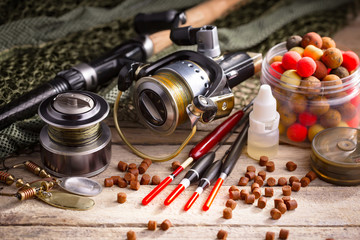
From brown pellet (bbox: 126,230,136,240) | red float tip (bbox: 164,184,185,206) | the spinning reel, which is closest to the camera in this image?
brown pellet (bbox: 126,230,136,240)

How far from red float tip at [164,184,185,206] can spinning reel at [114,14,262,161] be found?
0.40 ft

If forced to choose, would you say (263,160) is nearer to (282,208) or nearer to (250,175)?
(250,175)

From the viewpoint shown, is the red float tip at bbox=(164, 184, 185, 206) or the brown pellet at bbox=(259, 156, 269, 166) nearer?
the red float tip at bbox=(164, 184, 185, 206)

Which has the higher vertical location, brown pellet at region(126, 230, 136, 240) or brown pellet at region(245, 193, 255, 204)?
brown pellet at region(126, 230, 136, 240)

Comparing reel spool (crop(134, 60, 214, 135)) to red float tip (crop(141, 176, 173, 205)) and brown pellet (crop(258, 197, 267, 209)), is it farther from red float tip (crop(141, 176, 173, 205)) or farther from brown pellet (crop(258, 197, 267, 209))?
brown pellet (crop(258, 197, 267, 209))

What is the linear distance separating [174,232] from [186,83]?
15.9 inches

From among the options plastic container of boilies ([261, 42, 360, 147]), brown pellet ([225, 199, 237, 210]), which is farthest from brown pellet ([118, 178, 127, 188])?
plastic container of boilies ([261, 42, 360, 147])

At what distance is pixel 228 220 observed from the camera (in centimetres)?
123

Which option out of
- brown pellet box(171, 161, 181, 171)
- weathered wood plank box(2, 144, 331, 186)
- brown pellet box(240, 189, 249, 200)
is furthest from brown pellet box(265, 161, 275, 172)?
brown pellet box(171, 161, 181, 171)

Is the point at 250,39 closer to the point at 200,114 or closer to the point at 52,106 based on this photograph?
the point at 200,114

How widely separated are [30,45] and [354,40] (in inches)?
46.4

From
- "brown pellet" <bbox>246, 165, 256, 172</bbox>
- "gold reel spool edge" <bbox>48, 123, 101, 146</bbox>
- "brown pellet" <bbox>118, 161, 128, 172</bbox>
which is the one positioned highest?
"gold reel spool edge" <bbox>48, 123, 101, 146</bbox>

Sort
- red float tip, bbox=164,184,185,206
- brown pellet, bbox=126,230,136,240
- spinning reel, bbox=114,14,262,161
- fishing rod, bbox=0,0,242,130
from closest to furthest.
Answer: brown pellet, bbox=126,230,136,240, red float tip, bbox=164,184,185,206, spinning reel, bbox=114,14,262,161, fishing rod, bbox=0,0,242,130

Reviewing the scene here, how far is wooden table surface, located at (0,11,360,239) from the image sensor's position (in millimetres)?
1190
